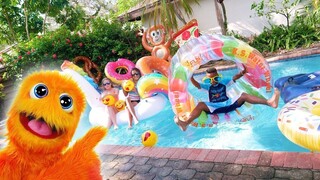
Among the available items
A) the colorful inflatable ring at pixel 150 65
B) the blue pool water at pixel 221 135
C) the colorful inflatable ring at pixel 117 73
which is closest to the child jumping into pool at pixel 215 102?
the blue pool water at pixel 221 135

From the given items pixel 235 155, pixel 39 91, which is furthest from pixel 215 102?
pixel 39 91

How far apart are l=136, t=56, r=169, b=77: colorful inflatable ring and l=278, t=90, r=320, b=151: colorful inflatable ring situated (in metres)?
3.60

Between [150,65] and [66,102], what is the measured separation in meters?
4.97

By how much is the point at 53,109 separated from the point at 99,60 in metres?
10.5

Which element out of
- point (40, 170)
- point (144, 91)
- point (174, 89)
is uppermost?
point (40, 170)

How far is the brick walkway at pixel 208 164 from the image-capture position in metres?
2.55

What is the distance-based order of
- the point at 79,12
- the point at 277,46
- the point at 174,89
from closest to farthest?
the point at 174,89, the point at 277,46, the point at 79,12

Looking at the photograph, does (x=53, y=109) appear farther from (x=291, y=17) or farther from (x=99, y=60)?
(x=291, y=17)

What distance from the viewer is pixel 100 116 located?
620 cm

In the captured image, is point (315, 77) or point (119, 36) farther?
point (119, 36)

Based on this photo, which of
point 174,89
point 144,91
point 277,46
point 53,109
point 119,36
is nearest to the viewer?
point 53,109

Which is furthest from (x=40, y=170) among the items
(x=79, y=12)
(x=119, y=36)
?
(x=79, y=12)

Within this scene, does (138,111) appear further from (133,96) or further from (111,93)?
(111,93)

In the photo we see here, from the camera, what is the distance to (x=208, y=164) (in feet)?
9.82
